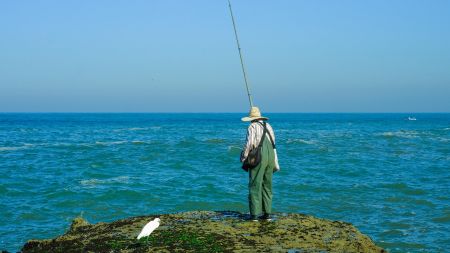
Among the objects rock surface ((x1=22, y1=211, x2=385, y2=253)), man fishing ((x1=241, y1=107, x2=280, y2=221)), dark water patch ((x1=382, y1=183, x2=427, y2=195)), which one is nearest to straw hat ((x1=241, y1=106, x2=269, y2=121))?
man fishing ((x1=241, y1=107, x2=280, y2=221))

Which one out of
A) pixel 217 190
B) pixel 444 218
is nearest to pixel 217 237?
pixel 444 218

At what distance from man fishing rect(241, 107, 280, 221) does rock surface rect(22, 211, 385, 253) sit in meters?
0.34

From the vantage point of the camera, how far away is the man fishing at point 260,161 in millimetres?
7531

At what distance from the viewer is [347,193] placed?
15266 mm

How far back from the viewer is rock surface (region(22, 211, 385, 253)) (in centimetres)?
639

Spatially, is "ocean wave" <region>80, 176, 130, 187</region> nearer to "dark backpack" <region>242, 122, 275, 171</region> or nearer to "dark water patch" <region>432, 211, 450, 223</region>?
"dark water patch" <region>432, 211, 450, 223</region>

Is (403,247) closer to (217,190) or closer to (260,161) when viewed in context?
(260,161)

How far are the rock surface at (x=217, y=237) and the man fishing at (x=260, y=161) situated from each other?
34 centimetres

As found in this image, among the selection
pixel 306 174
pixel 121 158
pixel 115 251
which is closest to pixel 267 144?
pixel 115 251

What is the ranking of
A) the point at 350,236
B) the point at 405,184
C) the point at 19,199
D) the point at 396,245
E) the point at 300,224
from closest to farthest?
the point at 350,236 < the point at 300,224 < the point at 396,245 < the point at 19,199 < the point at 405,184

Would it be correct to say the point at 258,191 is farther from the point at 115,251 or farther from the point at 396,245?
the point at 396,245

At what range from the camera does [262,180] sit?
7688mm

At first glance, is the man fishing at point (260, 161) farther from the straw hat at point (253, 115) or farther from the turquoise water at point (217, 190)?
the turquoise water at point (217, 190)

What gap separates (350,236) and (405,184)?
34.1 ft
